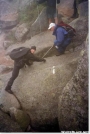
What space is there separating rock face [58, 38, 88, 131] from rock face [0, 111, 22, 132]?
61.8 inches

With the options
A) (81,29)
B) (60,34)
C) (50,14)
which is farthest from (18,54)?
(50,14)

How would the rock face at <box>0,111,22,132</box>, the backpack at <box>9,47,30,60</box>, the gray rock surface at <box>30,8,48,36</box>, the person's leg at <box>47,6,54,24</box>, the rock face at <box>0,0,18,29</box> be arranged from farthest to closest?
the rock face at <box>0,0,18,29</box>, the gray rock surface at <box>30,8,48,36</box>, the person's leg at <box>47,6,54,24</box>, the backpack at <box>9,47,30,60</box>, the rock face at <box>0,111,22,132</box>

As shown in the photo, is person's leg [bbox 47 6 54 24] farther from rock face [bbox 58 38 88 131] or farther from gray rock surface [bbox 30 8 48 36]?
rock face [bbox 58 38 88 131]

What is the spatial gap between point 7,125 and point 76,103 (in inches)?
98.5

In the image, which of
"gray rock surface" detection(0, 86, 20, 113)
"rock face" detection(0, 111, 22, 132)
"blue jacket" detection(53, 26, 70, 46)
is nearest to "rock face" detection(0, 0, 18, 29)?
"blue jacket" detection(53, 26, 70, 46)

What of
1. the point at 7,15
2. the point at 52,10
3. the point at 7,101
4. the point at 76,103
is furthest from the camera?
the point at 7,15

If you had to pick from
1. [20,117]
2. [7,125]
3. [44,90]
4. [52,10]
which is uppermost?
[52,10]

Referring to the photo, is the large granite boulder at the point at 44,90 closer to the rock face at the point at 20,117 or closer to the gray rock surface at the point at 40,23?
the rock face at the point at 20,117

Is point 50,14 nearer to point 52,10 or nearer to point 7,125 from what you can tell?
point 52,10

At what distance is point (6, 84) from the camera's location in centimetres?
669

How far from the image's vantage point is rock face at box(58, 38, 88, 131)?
403cm

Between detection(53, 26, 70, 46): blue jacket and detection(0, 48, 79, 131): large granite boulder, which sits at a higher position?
detection(53, 26, 70, 46): blue jacket

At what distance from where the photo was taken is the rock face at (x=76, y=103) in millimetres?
4031

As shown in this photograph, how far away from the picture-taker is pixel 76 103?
423 centimetres
